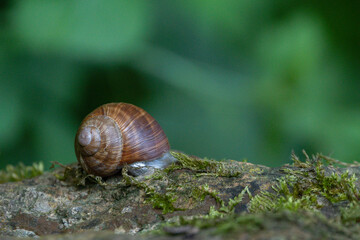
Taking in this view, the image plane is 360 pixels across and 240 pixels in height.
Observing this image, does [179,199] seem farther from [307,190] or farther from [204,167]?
[307,190]

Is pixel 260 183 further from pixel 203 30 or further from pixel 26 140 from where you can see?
pixel 26 140

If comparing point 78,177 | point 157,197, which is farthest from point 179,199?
point 78,177

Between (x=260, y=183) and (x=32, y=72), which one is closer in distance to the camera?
(x=260, y=183)

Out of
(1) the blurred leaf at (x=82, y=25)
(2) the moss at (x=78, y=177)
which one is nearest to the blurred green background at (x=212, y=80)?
(1) the blurred leaf at (x=82, y=25)

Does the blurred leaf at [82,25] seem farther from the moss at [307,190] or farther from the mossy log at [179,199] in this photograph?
the moss at [307,190]

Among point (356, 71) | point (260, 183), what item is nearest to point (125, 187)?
point (260, 183)

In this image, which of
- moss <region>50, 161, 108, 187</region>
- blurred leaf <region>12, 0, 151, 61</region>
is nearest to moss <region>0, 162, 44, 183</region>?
moss <region>50, 161, 108, 187</region>

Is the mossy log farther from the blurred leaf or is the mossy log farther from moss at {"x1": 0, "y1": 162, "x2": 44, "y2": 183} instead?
the blurred leaf
